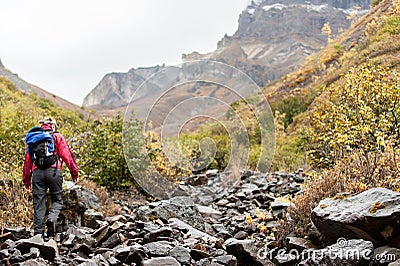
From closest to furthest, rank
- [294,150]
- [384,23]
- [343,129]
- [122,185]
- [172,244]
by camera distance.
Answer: [172,244], [343,129], [122,185], [294,150], [384,23]

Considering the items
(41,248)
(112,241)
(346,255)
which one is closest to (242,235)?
(112,241)

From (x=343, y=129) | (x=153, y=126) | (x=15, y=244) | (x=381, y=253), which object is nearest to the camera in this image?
(x=381, y=253)

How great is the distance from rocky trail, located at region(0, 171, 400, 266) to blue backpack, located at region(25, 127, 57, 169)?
86cm

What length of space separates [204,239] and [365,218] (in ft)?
7.21

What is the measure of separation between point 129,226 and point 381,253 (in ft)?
10.8

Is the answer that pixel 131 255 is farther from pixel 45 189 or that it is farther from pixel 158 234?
pixel 45 189

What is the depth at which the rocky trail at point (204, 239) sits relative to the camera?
141 inches

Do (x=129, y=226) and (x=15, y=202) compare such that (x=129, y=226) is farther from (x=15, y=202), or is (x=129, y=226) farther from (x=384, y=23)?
(x=384, y=23)

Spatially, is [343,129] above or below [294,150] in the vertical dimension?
above

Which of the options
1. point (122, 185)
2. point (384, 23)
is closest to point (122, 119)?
point (122, 185)

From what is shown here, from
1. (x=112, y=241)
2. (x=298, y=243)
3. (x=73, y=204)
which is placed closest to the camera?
(x=298, y=243)

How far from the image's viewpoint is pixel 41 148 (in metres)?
5.61

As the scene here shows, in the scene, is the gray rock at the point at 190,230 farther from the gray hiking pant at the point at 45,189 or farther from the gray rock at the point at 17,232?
the gray rock at the point at 17,232

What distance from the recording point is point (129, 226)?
5.46m
